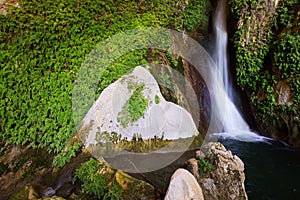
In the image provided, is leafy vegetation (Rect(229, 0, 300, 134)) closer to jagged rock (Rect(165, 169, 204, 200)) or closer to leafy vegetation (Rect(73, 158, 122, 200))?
jagged rock (Rect(165, 169, 204, 200))

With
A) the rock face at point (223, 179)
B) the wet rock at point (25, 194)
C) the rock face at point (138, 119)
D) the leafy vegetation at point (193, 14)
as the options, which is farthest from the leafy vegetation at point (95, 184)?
the leafy vegetation at point (193, 14)

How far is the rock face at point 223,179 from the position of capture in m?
2.90

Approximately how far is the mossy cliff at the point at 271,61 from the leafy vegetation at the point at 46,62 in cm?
404

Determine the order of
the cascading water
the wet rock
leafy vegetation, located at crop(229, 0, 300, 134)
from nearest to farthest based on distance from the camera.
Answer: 1. the wet rock
2. leafy vegetation, located at crop(229, 0, 300, 134)
3. the cascading water

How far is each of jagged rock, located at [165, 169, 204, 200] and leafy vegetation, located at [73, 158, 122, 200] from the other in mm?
834

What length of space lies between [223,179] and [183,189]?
0.75 metres

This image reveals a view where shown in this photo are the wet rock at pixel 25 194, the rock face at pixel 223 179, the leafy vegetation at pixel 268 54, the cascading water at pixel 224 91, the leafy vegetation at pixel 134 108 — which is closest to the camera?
the rock face at pixel 223 179

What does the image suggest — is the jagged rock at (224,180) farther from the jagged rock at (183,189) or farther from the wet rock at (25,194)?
the wet rock at (25,194)

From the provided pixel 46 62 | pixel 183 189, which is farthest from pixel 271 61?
pixel 46 62

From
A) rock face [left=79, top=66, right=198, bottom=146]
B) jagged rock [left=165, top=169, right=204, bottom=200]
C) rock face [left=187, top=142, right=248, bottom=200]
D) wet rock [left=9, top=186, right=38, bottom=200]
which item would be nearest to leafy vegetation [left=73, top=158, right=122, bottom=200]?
wet rock [left=9, top=186, right=38, bottom=200]

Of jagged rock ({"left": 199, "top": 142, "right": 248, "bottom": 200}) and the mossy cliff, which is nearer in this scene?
jagged rock ({"left": 199, "top": 142, "right": 248, "bottom": 200})

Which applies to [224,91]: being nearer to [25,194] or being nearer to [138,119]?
[138,119]

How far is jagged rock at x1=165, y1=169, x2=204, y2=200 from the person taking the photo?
2.52 m

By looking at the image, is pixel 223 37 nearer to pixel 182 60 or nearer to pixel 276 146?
pixel 182 60
